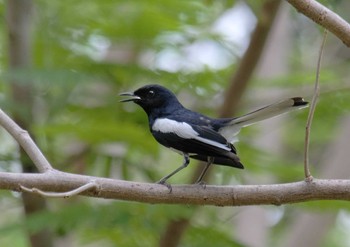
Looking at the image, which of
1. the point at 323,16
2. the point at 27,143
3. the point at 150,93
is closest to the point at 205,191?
the point at 27,143

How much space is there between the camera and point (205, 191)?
10.8 ft

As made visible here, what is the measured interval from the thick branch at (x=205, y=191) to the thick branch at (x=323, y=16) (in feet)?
2.00

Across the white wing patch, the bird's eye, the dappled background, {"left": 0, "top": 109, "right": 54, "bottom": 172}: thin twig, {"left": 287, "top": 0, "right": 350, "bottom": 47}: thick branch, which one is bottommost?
the dappled background

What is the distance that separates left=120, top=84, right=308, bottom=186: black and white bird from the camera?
3.47m

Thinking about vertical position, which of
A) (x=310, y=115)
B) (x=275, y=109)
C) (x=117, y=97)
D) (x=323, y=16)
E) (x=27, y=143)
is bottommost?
(x=117, y=97)

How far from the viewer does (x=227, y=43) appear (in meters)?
5.98

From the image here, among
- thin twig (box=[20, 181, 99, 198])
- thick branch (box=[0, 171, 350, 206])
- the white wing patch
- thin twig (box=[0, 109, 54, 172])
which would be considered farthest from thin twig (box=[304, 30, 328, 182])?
thin twig (box=[0, 109, 54, 172])

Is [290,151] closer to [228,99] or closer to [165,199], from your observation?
[228,99]

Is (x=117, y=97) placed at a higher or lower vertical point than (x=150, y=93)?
lower

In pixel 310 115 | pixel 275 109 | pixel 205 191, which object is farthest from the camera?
pixel 275 109

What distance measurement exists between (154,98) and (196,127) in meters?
0.51

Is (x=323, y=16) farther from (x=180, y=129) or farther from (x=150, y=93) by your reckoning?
(x=150, y=93)

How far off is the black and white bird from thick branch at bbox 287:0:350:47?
37 centimetres

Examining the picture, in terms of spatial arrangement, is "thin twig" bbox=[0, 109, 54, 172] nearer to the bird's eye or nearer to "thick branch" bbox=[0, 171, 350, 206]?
"thick branch" bbox=[0, 171, 350, 206]
